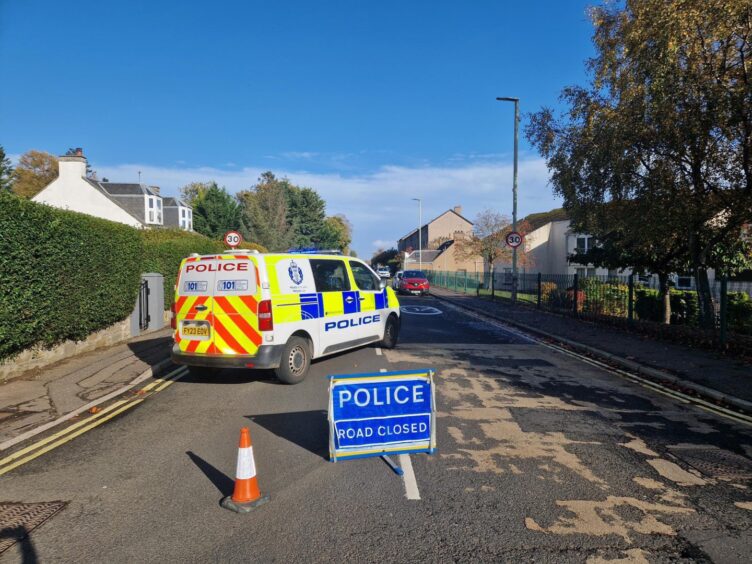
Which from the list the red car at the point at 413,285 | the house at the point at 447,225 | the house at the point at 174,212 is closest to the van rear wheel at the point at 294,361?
the red car at the point at 413,285

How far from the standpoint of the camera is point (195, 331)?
763 centimetres

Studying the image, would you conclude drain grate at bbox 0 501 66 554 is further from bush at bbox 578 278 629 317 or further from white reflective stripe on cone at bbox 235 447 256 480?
bush at bbox 578 278 629 317

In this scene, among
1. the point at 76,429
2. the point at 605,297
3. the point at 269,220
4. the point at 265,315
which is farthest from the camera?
the point at 269,220

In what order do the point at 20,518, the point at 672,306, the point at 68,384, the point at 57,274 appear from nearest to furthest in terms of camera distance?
the point at 20,518 → the point at 68,384 → the point at 57,274 → the point at 672,306

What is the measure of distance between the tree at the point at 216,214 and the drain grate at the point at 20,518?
5879 cm

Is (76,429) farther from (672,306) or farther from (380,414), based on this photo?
(672,306)

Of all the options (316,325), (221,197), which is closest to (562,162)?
(316,325)

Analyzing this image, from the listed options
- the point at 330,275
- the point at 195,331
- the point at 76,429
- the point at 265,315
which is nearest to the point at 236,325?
the point at 265,315

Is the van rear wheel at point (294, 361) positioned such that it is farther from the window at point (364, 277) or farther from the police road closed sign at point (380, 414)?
the police road closed sign at point (380, 414)

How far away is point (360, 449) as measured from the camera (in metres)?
4.72

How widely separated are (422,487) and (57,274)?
25.1 feet

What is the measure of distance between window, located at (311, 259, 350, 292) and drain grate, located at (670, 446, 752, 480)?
5.58 meters

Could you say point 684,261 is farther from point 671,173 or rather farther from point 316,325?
point 316,325

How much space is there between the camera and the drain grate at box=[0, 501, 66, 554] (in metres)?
3.42
